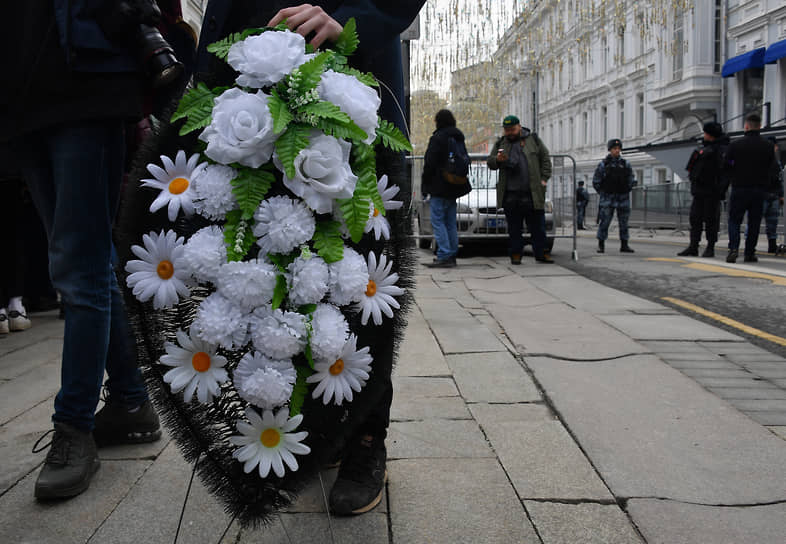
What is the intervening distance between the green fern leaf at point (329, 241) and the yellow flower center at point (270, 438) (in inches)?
14.9

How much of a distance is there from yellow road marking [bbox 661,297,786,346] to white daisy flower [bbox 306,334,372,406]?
154 inches

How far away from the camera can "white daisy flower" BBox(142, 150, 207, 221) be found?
4.77 feet

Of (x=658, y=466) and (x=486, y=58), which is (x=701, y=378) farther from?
(x=486, y=58)

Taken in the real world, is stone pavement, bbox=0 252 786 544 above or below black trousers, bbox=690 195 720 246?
below

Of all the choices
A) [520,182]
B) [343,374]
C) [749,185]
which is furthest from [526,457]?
[749,185]

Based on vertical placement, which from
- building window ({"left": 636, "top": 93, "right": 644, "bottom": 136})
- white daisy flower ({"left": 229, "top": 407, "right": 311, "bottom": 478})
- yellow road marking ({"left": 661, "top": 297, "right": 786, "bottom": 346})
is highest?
building window ({"left": 636, "top": 93, "right": 644, "bottom": 136})

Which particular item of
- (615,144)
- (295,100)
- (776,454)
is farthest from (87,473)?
(615,144)

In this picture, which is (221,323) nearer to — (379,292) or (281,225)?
(281,225)

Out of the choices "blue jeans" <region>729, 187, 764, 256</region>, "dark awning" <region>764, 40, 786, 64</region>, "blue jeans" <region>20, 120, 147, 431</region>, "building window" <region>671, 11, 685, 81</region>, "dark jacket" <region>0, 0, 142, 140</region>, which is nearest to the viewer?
"dark jacket" <region>0, 0, 142, 140</region>

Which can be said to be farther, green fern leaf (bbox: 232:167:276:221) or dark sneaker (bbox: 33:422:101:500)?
dark sneaker (bbox: 33:422:101:500)

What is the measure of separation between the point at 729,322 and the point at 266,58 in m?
4.85

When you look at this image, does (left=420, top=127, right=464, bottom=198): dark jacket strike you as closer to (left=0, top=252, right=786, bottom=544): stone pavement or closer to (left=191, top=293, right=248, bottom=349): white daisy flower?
(left=0, top=252, right=786, bottom=544): stone pavement

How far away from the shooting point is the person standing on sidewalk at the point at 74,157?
6.97ft

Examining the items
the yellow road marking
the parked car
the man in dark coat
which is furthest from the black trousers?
the man in dark coat
